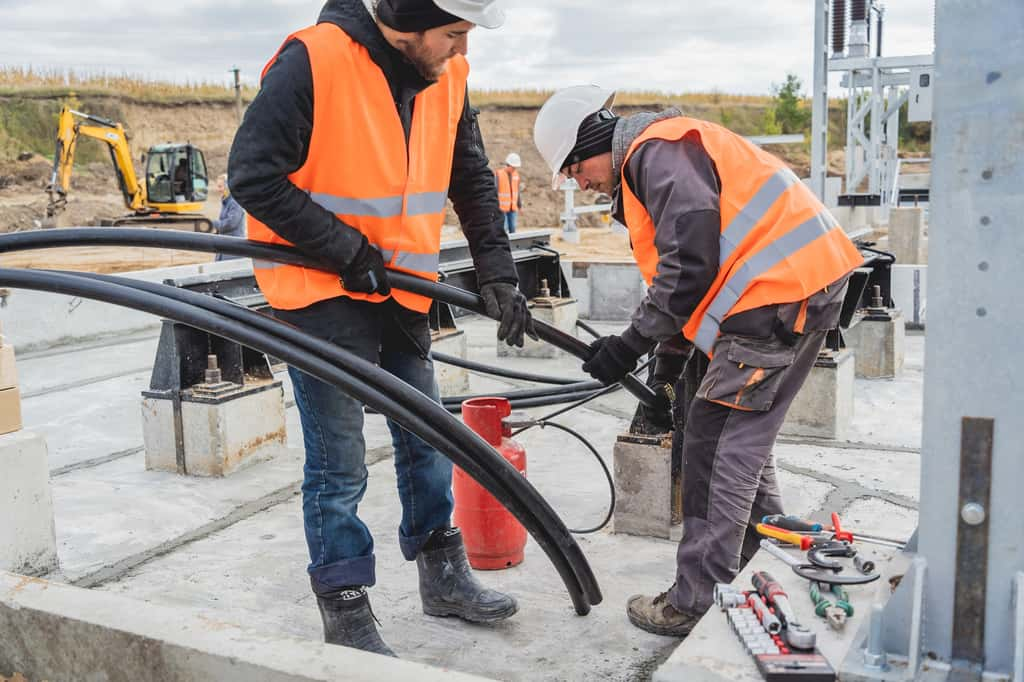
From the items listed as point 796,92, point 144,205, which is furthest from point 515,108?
point 144,205

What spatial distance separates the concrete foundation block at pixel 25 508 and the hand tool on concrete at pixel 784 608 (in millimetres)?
2710

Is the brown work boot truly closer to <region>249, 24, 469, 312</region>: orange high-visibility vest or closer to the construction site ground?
the construction site ground

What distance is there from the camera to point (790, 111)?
144 feet

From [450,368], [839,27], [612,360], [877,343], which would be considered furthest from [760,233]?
[839,27]

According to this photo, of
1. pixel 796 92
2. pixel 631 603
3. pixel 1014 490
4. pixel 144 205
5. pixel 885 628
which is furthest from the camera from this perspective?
pixel 796 92

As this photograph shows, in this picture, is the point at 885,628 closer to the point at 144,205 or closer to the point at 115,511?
the point at 115,511

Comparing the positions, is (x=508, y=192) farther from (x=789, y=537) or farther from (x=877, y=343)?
(x=789, y=537)

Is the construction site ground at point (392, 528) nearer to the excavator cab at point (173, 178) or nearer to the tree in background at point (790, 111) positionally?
the excavator cab at point (173, 178)

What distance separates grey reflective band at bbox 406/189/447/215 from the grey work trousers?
936 millimetres

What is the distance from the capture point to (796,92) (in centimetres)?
4491

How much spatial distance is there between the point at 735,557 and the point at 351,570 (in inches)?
45.0

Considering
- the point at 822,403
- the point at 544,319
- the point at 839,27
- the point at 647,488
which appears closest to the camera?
the point at 647,488

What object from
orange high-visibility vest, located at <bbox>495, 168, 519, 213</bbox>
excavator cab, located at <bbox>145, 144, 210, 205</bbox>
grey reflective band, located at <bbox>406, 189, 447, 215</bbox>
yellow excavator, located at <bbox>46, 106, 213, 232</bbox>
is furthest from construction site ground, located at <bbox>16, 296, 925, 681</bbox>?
excavator cab, located at <bbox>145, 144, 210, 205</bbox>

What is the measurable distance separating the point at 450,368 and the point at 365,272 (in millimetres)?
3983
